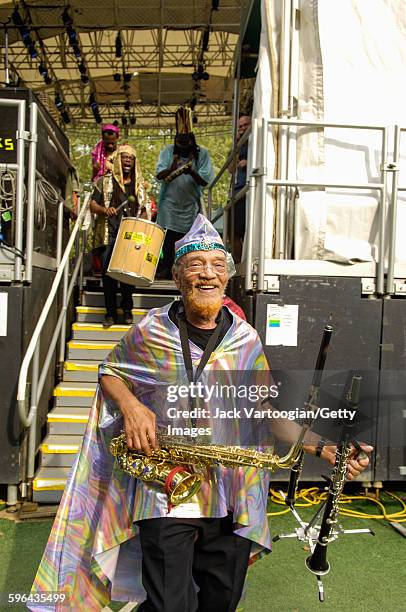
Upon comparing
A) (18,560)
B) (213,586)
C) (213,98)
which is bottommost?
(18,560)

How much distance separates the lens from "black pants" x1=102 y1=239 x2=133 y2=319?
5.61 m

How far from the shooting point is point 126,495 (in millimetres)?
2168

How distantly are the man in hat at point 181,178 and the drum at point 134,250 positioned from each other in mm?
1858

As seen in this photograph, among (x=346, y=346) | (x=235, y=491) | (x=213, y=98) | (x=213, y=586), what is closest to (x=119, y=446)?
(x=235, y=491)

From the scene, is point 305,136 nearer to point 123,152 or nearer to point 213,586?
point 123,152

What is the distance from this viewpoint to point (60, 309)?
5.58 m

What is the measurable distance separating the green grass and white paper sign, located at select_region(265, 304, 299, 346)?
1.30m

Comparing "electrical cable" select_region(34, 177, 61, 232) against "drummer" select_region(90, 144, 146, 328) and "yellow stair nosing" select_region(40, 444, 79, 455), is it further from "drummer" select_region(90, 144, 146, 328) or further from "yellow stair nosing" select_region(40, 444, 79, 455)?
"yellow stair nosing" select_region(40, 444, 79, 455)

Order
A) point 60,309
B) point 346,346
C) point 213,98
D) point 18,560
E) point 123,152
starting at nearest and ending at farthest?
point 18,560 < point 346,346 < point 60,309 < point 123,152 < point 213,98

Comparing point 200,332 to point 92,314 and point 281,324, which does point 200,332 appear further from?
point 92,314

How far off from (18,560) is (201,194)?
4.67 m

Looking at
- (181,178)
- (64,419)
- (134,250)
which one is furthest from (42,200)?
(181,178)

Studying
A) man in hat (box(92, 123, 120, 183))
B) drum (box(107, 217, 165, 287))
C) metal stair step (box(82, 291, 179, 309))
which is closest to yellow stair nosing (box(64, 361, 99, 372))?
drum (box(107, 217, 165, 287))

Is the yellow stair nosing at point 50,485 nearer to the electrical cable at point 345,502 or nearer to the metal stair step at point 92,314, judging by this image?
the electrical cable at point 345,502
